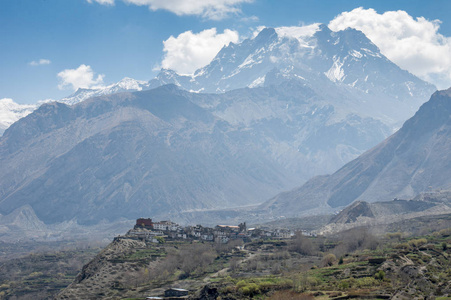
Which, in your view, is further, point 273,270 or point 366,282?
point 273,270

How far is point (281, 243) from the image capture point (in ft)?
627

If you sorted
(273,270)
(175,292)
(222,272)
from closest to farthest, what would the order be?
(175,292) → (273,270) → (222,272)

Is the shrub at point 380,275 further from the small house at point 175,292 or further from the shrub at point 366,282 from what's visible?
the small house at point 175,292

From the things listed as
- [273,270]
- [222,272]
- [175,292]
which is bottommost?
[175,292]

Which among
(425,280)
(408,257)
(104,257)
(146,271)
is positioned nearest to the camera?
(425,280)

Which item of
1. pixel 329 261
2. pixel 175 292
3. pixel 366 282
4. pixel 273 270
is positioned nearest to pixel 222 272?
pixel 273 270

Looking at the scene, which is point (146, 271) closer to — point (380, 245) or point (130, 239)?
point (130, 239)

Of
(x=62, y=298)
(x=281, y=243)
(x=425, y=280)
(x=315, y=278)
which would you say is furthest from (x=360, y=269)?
(x=281, y=243)

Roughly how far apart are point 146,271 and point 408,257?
208ft

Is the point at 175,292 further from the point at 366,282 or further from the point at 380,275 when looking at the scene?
the point at 380,275

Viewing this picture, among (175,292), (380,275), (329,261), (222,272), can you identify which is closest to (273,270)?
(222,272)

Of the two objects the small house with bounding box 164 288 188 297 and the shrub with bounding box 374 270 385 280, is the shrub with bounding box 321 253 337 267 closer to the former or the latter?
the shrub with bounding box 374 270 385 280

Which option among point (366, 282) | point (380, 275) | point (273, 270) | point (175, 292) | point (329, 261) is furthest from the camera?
point (273, 270)

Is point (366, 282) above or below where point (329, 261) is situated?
below
